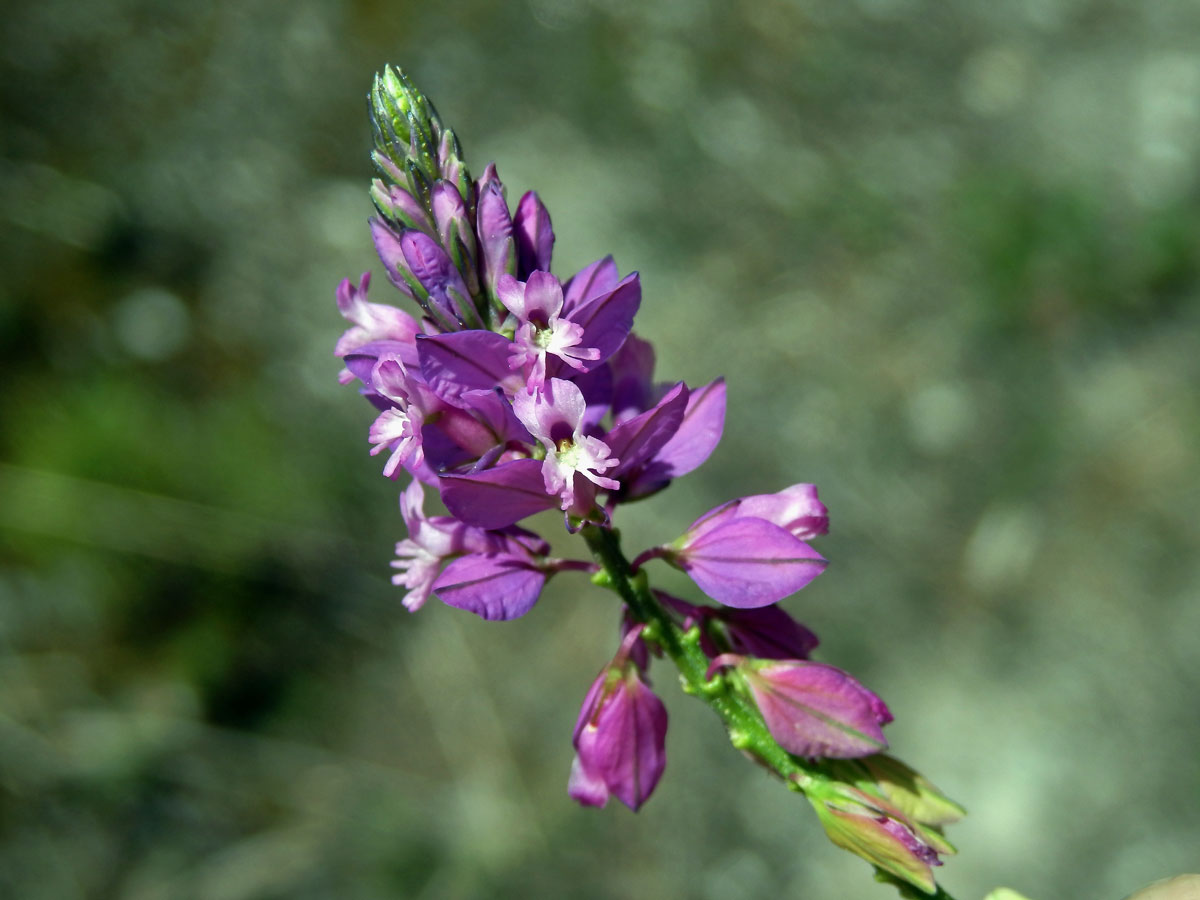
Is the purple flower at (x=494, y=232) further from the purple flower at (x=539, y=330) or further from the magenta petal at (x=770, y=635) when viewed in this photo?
the magenta petal at (x=770, y=635)

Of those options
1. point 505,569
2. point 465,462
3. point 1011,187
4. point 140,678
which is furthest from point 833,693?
point 140,678

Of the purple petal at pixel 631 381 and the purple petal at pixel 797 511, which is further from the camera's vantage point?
the purple petal at pixel 631 381

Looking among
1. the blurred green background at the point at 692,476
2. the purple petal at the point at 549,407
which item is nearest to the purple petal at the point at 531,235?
the purple petal at the point at 549,407

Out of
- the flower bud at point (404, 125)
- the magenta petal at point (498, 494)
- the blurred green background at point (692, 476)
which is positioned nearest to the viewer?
the magenta petal at point (498, 494)

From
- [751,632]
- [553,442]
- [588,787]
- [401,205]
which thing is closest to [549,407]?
[553,442]

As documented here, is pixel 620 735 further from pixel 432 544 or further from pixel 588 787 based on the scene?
pixel 432 544

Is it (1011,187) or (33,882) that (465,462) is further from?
(33,882)

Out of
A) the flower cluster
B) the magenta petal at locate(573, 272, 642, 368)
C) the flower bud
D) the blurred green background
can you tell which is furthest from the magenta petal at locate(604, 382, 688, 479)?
the blurred green background
